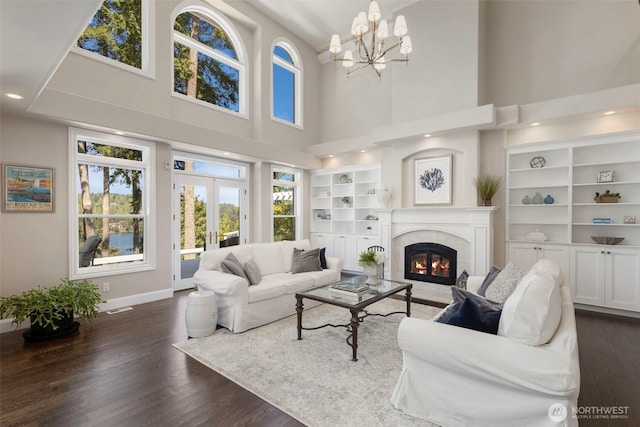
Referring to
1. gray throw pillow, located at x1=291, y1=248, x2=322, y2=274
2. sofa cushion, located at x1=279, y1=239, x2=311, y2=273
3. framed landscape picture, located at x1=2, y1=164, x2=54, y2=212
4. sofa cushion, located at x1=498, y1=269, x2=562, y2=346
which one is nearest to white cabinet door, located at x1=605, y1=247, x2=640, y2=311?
sofa cushion, located at x1=498, y1=269, x2=562, y2=346

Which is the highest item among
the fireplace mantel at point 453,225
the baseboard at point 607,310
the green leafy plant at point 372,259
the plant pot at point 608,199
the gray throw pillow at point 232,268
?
the plant pot at point 608,199

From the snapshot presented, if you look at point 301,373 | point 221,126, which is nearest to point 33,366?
point 301,373

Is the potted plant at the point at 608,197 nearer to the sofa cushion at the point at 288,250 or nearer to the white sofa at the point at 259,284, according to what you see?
the white sofa at the point at 259,284

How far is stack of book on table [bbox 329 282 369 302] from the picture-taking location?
3.23 m

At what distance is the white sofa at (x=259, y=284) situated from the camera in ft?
11.5

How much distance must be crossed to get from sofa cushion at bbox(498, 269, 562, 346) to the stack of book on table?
61.1 inches

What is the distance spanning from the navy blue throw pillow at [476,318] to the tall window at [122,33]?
5486 millimetres

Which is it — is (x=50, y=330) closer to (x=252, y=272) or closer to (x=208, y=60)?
(x=252, y=272)

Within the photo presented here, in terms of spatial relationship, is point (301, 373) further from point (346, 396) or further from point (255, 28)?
point (255, 28)

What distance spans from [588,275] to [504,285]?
2.86 metres

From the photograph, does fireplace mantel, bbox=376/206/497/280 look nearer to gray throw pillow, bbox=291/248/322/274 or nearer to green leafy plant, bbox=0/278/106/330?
gray throw pillow, bbox=291/248/322/274

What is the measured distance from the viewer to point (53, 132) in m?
3.90

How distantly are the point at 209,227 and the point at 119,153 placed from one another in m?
2.03

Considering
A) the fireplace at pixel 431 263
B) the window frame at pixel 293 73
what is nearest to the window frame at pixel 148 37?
the window frame at pixel 293 73
